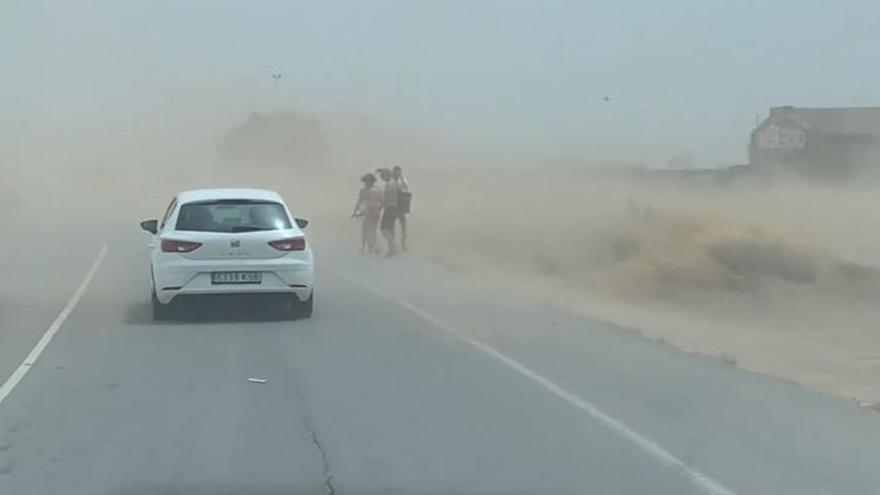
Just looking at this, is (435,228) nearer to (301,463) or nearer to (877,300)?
(877,300)

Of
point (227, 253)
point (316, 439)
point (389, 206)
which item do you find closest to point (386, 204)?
point (389, 206)

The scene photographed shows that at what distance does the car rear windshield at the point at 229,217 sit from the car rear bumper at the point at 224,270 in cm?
50

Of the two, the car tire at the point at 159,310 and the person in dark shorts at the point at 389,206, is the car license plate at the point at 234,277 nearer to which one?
the car tire at the point at 159,310

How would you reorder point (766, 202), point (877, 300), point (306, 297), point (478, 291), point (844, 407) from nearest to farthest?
point (844, 407), point (306, 297), point (478, 291), point (877, 300), point (766, 202)

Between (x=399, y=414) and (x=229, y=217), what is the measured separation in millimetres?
7987

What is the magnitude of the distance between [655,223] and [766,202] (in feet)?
53.7

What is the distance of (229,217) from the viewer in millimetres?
18219

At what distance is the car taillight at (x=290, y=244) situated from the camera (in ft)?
59.0

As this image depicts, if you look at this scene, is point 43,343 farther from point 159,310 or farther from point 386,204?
point 386,204

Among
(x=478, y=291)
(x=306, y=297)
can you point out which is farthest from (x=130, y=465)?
(x=478, y=291)

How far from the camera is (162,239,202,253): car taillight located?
17.8 metres

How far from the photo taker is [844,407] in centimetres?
1197

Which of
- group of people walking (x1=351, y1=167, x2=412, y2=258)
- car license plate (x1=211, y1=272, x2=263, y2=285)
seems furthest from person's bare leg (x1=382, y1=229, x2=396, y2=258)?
car license plate (x1=211, y1=272, x2=263, y2=285)

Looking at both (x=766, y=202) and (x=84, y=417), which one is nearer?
(x=84, y=417)
